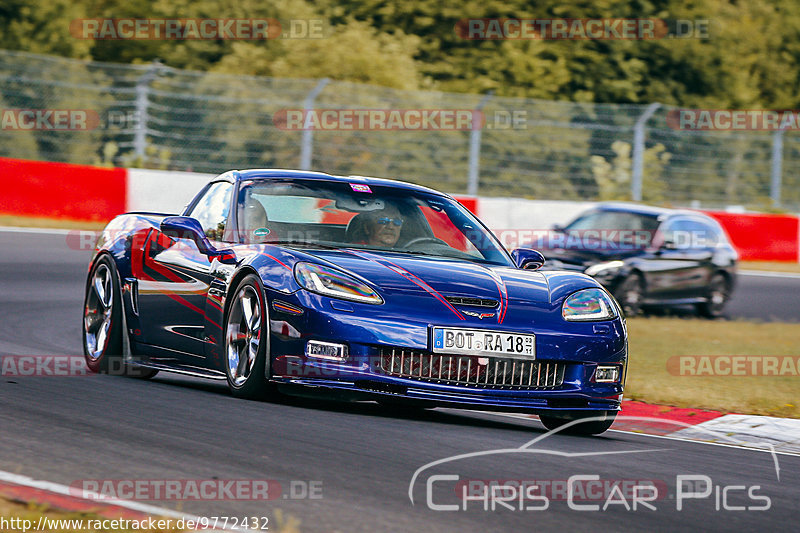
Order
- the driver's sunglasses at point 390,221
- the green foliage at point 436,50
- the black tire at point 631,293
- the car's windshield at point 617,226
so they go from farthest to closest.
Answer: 1. the green foliage at point 436,50
2. the car's windshield at point 617,226
3. the black tire at point 631,293
4. the driver's sunglasses at point 390,221

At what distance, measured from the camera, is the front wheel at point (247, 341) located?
21.7 ft

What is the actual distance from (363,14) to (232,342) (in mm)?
27881

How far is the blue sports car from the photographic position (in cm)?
640

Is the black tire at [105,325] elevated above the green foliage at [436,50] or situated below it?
below

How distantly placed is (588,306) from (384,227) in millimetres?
1336

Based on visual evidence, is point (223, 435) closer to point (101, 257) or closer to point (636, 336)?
point (101, 257)

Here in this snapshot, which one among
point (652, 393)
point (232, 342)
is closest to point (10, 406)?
point (232, 342)

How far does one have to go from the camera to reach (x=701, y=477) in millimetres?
5691

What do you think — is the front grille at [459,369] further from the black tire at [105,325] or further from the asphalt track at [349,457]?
the black tire at [105,325]

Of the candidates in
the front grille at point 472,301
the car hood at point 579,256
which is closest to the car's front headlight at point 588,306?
the front grille at point 472,301
